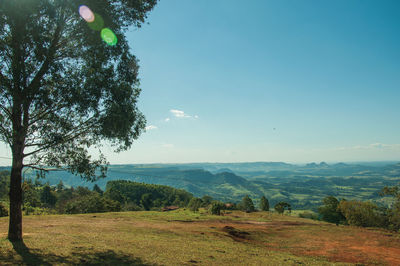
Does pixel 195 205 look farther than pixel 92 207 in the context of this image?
Yes

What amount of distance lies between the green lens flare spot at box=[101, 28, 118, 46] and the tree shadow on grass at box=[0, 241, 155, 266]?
52.4 ft

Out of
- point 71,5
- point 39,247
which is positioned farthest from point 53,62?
point 39,247

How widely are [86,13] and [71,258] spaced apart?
57.6ft

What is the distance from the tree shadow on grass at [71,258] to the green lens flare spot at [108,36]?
1596 centimetres

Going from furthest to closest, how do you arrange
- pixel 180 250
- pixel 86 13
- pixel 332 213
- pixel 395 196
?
pixel 332 213 → pixel 395 196 → pixel 180 250 → pixel 86 13

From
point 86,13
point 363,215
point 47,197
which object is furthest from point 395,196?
point 47,197

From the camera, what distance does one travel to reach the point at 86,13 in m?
16.8

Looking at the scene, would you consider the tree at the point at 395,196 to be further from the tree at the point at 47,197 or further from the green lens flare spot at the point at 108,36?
the tree at the point at 47,197

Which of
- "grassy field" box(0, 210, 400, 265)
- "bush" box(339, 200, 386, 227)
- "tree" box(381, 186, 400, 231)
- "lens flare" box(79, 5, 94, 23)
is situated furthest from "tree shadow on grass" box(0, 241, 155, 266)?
"bush" box(339, 200, 386, 227)

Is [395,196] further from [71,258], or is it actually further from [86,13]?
[86,13]

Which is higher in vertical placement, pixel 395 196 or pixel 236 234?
pixel 395 196

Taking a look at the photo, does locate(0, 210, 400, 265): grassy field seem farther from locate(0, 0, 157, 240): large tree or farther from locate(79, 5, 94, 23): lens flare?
locate(79, 5, 94, 23): lens flare

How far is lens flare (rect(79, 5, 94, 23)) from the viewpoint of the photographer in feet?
54.1

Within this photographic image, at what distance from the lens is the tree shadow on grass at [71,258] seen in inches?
546
